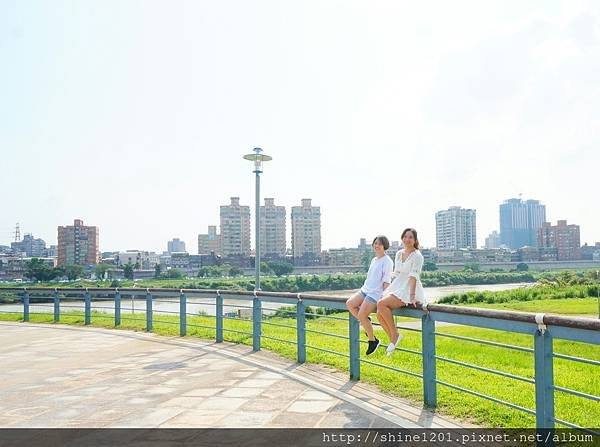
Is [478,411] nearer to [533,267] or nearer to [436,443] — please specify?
[436,443]

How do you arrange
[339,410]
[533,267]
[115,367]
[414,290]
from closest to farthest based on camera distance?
[339,410] → [414,290] → [115,367] → [533,267]

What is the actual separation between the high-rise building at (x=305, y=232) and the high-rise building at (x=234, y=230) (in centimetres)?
1258

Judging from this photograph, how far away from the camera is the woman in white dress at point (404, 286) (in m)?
5.56

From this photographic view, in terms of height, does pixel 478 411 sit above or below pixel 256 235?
below

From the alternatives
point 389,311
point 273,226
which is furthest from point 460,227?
point 389,311

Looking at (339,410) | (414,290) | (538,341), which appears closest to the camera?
(538,341)

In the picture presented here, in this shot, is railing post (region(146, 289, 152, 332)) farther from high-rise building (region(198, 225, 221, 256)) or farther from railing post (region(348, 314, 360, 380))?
high-rise building (region(198, 225, 221, 256))

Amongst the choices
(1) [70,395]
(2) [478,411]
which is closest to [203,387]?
(1) [70,395]

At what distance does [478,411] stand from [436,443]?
3.42 ft

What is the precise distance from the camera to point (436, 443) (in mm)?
4176

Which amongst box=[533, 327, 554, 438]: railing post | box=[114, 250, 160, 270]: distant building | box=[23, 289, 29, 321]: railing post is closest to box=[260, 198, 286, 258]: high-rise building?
box=[114, 250, 160, 270]: distant building

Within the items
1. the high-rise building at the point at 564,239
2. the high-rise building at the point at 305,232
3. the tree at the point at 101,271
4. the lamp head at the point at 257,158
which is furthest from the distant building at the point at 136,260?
the lamp head at the point at 257,158

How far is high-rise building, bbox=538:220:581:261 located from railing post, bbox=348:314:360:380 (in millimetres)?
167837

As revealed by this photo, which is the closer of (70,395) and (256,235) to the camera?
(70,395)
